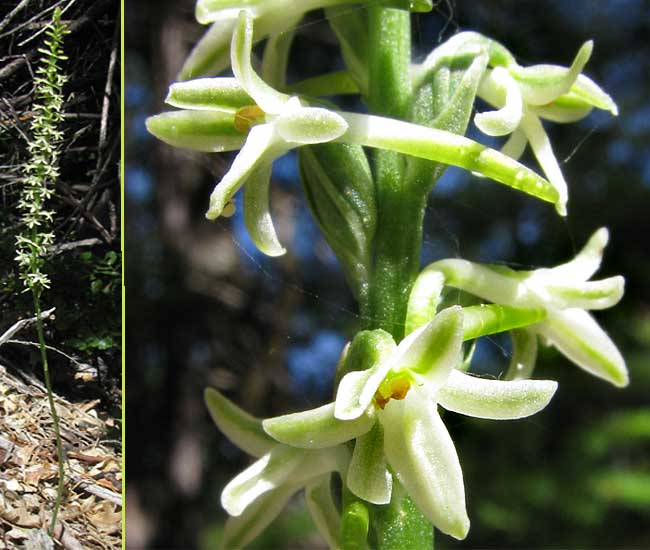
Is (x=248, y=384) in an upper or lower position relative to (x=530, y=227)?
lower

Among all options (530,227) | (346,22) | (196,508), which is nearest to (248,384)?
(196,508)

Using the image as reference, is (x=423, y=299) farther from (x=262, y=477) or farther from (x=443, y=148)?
(x=262, y=477)

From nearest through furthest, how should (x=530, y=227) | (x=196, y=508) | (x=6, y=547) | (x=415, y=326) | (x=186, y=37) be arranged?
(x=6, y=547), (x=415, y=326), (x=530, y=227), (x=186, y=37), (x=196, y=508)

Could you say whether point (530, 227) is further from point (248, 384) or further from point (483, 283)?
point (483, 283)

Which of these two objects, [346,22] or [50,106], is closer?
[50,106]

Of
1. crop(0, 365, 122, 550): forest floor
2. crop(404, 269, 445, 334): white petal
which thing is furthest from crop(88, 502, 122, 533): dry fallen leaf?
crop(404, 269, 445, 334): white petal

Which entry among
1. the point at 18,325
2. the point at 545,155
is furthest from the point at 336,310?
the point at 18,325

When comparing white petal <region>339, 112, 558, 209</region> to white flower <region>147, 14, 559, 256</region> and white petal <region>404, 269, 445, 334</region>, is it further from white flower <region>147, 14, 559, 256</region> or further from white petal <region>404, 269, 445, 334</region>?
white petal <region>404, 269, 445, 334</region>
